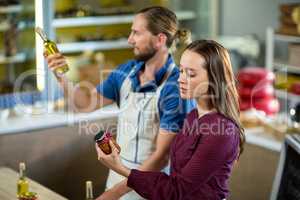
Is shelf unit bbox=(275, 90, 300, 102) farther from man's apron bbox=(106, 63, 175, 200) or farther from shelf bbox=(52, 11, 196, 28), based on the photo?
man's apron bbox=(106, 63, 175, 200)

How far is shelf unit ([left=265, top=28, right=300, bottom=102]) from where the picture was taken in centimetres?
525

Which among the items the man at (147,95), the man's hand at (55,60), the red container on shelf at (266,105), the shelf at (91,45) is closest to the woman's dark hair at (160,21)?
the man at (147,95)

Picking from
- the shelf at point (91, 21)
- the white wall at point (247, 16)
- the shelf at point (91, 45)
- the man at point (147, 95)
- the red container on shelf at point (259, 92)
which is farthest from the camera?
the white wall at point (247, 16)

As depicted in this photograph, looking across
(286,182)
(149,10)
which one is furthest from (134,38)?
(286,182)

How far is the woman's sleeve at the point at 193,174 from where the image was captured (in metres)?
2.17

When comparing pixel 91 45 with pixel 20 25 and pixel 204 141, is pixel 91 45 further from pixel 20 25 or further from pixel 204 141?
pixel 204 141

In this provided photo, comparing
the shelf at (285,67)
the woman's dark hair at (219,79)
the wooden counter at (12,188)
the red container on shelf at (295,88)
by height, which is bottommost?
the wooden counter at (12,188)

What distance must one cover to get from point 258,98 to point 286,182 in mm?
2439

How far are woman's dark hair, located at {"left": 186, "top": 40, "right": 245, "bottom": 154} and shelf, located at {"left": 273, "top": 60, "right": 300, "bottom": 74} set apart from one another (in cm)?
312

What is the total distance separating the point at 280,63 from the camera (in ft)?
18.7

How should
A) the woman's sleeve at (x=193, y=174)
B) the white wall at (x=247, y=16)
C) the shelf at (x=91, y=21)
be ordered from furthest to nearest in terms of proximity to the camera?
1. the white wall at (x=247, y=16)
2. the shelf at (x=91, y=21)
3. the woman's sleeve at (x=193, y=174)

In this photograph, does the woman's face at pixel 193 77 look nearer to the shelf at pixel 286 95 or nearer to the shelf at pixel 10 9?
the shelf at pixel 286 95

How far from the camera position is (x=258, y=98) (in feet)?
16.8

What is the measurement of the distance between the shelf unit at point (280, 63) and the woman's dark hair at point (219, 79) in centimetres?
290
